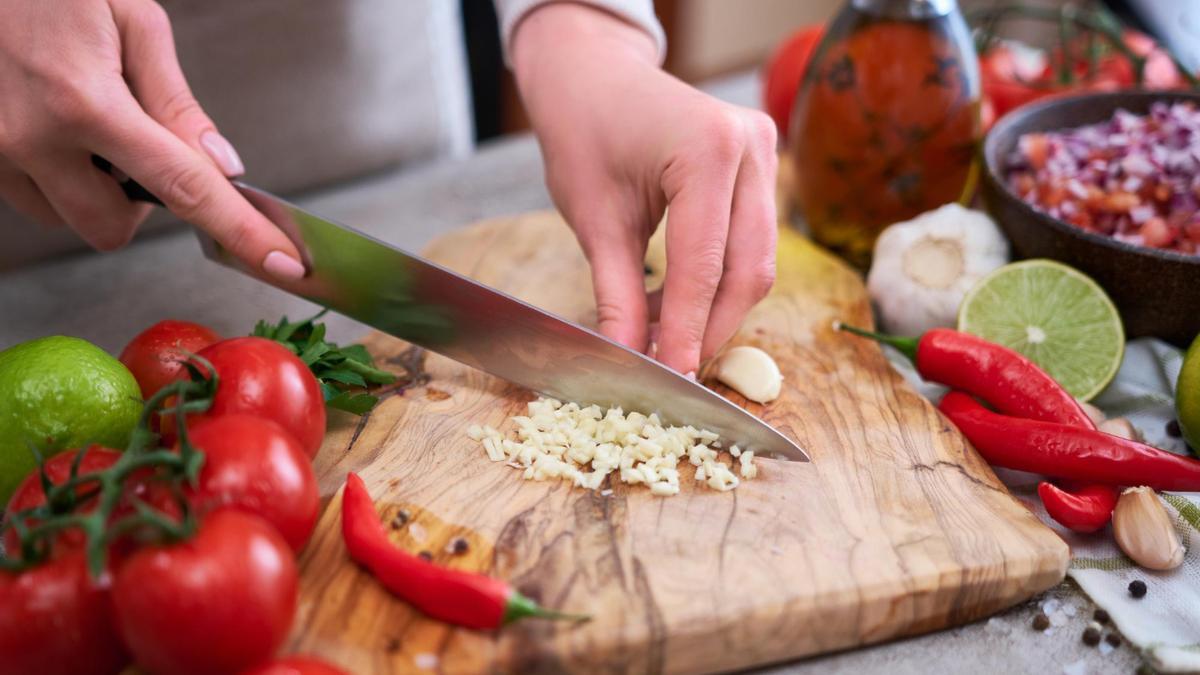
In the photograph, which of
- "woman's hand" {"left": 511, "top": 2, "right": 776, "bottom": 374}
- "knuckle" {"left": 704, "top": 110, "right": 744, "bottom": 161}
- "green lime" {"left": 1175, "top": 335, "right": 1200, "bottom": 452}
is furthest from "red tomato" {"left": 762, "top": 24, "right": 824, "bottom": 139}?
"green lime" {"left": 1175, "top": 335, "right": 1200, "bottom": 452}

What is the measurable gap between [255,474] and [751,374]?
740 millimetres

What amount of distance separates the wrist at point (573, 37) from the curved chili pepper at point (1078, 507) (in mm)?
925

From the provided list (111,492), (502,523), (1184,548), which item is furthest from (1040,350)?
(111,492)

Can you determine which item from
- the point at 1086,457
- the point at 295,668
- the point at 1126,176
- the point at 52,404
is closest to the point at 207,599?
the point at 295,668

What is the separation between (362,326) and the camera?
5.64 feet

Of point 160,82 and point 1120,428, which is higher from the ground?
point 160,82

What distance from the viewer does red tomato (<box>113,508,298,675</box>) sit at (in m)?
0.86

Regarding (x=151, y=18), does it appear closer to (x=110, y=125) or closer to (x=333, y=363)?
(x=110, y=125)

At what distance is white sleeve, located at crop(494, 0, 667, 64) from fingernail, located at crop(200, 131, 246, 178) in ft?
1.95

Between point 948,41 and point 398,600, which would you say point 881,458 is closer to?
point 398,600

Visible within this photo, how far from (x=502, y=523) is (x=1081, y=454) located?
77cm

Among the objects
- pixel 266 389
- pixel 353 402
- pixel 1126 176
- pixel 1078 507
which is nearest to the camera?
pixel 266 389

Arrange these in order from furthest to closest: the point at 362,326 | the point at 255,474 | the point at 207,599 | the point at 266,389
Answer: the point at 362,326 < the point at 266,389 < the point at 255,474 < the point at 207,599

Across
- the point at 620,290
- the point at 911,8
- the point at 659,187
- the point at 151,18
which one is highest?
the point at 151,18
